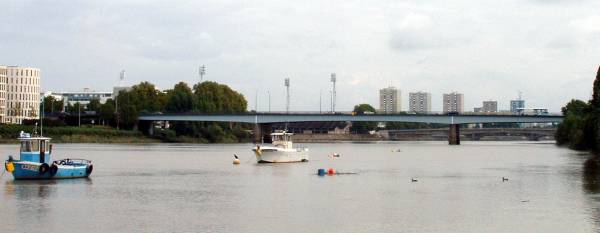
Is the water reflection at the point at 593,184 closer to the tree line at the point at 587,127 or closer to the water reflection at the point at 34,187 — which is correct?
the tree line at the point at 587,127

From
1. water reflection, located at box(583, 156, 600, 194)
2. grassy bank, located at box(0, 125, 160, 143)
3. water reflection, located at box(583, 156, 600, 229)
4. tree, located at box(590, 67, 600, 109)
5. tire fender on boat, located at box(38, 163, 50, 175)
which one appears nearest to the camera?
water reflection, located at box(583, 156, 600, 229)

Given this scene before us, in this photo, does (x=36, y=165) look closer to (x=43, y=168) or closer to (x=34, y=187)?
(x=43, y=168)

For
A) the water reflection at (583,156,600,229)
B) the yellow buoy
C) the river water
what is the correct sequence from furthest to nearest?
the yellow buoy < the water reflection at (583,156,600,229) < the river water

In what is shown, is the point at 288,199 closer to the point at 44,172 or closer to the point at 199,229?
the point at 199,229

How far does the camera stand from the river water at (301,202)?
42.6 meters

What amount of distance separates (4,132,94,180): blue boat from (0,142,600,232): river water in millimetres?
1216

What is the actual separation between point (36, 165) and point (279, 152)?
3721 centimetres

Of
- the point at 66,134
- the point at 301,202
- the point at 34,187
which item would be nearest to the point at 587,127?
the point at 301,202

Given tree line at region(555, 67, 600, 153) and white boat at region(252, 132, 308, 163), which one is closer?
white boat at region(252, 132, 308, 163)

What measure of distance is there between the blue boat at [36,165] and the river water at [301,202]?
122 centimetres

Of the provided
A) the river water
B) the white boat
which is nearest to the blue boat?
the river water

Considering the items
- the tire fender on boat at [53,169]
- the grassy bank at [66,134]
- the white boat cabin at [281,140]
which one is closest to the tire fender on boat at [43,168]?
the tire fender on boat at [53,169]

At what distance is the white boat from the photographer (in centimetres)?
10019

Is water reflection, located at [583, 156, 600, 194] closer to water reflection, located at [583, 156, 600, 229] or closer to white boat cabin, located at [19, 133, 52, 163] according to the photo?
water reflection, located at [583, 156, 600, 229]
